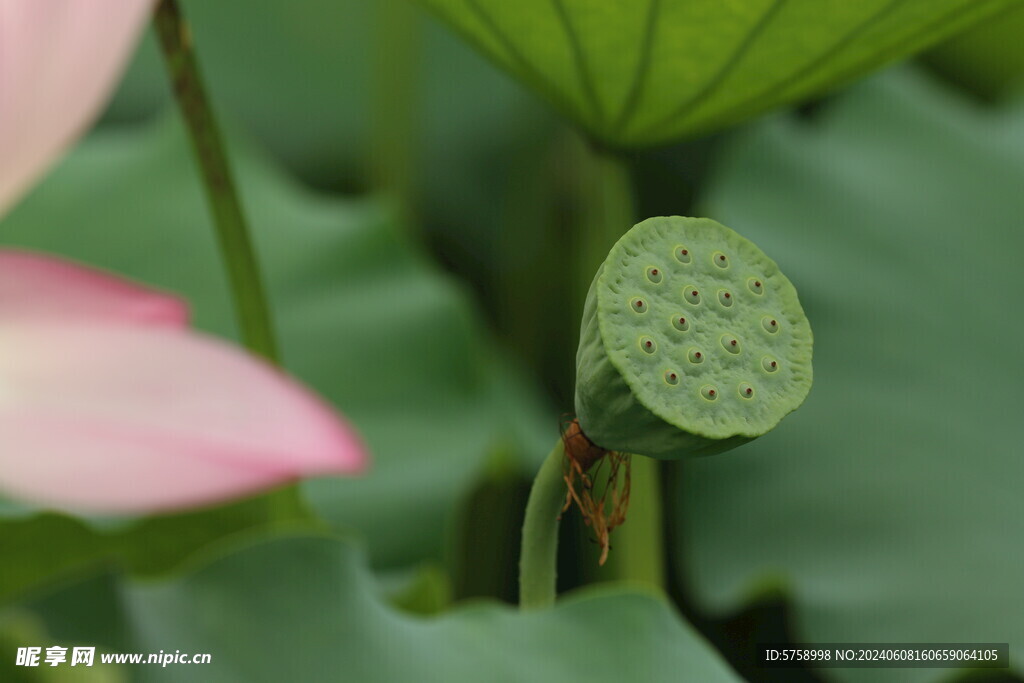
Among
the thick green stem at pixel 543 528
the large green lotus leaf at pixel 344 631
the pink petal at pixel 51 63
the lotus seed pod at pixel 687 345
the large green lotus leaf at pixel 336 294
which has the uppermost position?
the pink petal at pixel 51 63

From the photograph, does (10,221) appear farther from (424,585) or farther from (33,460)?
(33,460)

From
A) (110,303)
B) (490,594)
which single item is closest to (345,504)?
(490,594)

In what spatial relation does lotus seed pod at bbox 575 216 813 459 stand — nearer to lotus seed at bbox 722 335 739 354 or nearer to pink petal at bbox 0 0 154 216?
lotus seed at bbox 722 335 739 354

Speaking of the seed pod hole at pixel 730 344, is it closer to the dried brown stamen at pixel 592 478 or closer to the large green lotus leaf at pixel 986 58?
the dried brown stamen at pixel 592 478

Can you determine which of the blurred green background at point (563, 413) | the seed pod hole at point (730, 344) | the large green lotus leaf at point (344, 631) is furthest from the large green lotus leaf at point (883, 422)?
the seed pod hole at point (730, 344)

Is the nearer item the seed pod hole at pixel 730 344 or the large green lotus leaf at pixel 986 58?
the seed pod hole at pixel 730 344

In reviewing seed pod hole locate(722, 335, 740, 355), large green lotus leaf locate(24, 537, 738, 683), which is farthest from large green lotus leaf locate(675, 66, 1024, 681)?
seed pod hole locate(722, 335, 740, 355)

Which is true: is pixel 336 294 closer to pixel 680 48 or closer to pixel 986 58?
pixel 680 48
